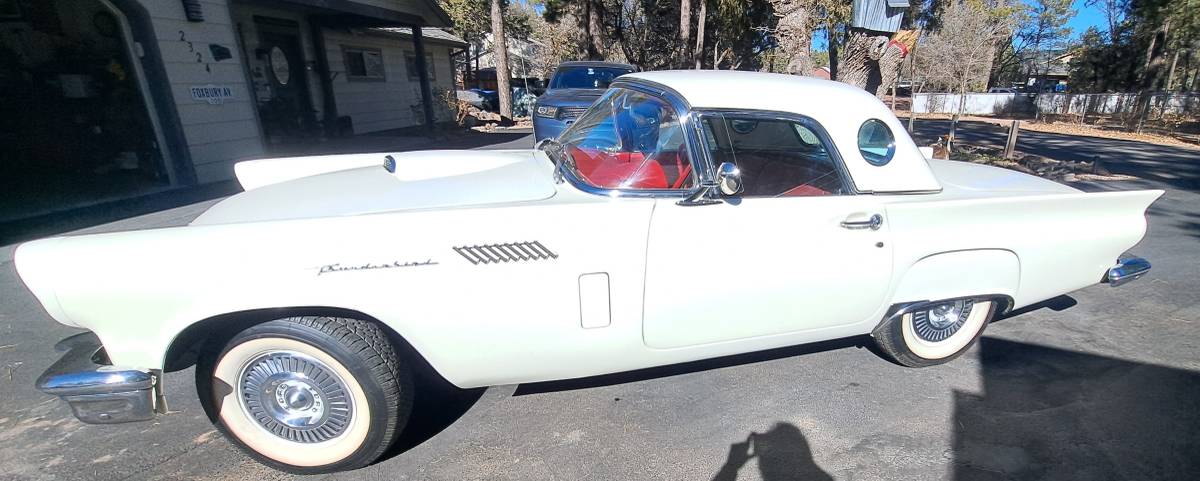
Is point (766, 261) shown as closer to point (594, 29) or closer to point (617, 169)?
point (617, 169)

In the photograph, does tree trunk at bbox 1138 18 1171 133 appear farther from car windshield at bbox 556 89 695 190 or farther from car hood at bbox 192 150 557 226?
car hood at bbox 192 150 557 226

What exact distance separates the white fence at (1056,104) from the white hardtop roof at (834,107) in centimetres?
1605

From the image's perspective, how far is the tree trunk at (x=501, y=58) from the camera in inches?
634

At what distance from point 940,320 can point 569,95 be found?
6.21 meters

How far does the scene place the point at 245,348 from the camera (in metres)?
1.88

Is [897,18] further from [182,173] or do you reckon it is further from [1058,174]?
[182,173]

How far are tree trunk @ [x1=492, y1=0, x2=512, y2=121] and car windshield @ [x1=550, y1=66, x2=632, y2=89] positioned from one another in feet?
25.4

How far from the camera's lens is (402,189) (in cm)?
223

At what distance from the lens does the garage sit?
6887mm

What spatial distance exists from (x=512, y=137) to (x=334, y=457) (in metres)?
11.9

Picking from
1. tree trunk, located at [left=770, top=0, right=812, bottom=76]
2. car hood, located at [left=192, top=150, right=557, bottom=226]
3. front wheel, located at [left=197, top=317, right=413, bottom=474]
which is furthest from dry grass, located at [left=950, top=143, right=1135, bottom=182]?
front wheel, located at [left=197, top=317, right=413, bottom=474]

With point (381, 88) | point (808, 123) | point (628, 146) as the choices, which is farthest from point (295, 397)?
point (381, 88)

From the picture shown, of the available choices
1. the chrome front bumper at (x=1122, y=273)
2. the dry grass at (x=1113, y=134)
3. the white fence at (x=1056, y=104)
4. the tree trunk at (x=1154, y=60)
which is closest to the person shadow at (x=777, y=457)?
the chrome front bumper at (x=1122, y=273)

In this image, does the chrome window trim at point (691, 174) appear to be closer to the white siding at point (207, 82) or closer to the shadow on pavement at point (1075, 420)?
the shadow on pavement at point (1075, 420)
